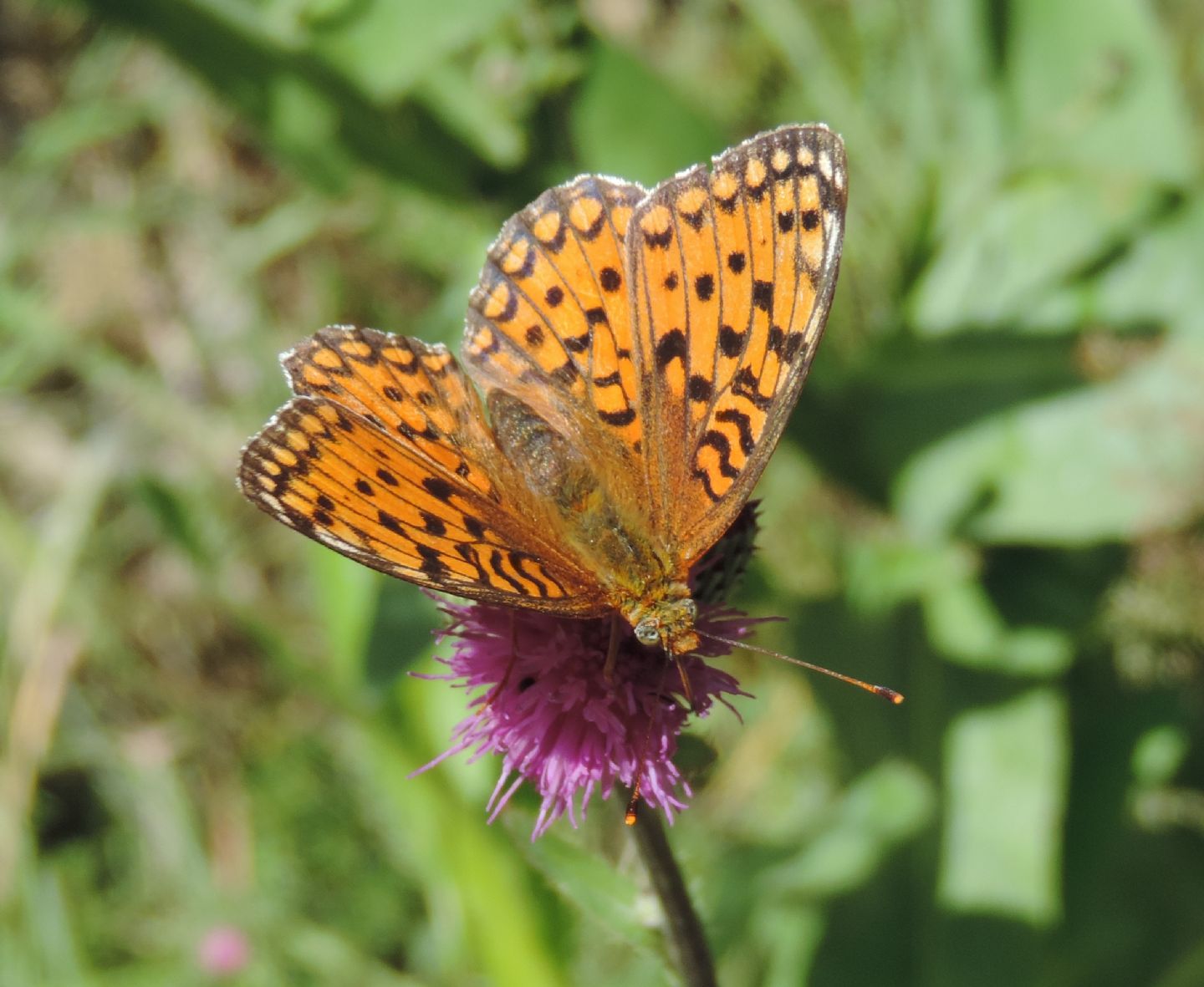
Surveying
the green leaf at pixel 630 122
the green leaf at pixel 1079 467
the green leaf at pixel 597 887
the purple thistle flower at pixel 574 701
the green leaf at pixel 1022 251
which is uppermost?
the green leaf at pixel 630 122

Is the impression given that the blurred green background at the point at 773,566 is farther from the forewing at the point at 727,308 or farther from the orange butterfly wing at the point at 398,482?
the forewing at the point at 727,308

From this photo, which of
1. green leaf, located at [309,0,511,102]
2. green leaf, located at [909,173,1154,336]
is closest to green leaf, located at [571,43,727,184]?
green leaf, located at [309,0,511,102]

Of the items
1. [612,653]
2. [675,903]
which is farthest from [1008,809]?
[612,653]

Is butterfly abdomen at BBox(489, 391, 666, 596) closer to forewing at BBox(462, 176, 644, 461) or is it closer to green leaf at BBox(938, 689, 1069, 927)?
forewing at BBox(462, 176, 644, 461)

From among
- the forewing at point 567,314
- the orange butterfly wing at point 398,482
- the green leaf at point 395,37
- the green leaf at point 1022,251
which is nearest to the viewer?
the orange butterfly wing at point 398,482

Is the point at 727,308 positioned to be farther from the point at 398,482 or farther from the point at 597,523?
the point at 398,482

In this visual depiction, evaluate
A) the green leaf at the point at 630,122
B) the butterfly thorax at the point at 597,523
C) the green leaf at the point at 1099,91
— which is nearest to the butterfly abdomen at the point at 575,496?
the butterfly thorax at the point at 597,523

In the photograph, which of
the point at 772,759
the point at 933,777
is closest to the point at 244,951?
the point at 772,759
